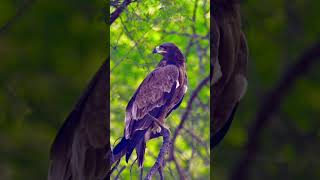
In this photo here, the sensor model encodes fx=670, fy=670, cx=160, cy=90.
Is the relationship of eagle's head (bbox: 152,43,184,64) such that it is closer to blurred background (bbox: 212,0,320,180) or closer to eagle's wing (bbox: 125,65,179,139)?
eagle's wing (bbox: 125,65,179,139)

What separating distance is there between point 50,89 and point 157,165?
2.17ft

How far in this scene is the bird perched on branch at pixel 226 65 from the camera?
10.9ft

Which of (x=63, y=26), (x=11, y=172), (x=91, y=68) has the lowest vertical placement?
(x=11, y=172)

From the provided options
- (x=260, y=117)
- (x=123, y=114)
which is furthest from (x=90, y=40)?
(x=260, y=117)

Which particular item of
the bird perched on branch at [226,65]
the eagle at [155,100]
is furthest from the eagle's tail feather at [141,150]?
the bird perched on branch at [226,65]

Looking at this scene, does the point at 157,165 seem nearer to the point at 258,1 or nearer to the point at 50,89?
the point at 50,89

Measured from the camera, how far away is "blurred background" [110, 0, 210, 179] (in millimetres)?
3318

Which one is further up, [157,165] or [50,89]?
[50,89]

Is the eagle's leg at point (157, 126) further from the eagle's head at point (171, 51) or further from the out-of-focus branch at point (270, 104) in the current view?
the out-of-focus branch at point (270, 104)

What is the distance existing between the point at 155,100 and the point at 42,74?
0.59 metres

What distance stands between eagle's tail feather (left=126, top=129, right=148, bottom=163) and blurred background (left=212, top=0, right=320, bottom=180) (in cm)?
39

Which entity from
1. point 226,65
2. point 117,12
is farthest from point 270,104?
point 117,12

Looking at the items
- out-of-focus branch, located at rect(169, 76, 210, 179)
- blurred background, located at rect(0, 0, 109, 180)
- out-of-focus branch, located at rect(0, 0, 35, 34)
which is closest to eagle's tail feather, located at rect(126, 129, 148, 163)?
out-of-focus branch, located at rect(169, 76, 210, 179)

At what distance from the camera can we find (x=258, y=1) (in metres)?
3.34
